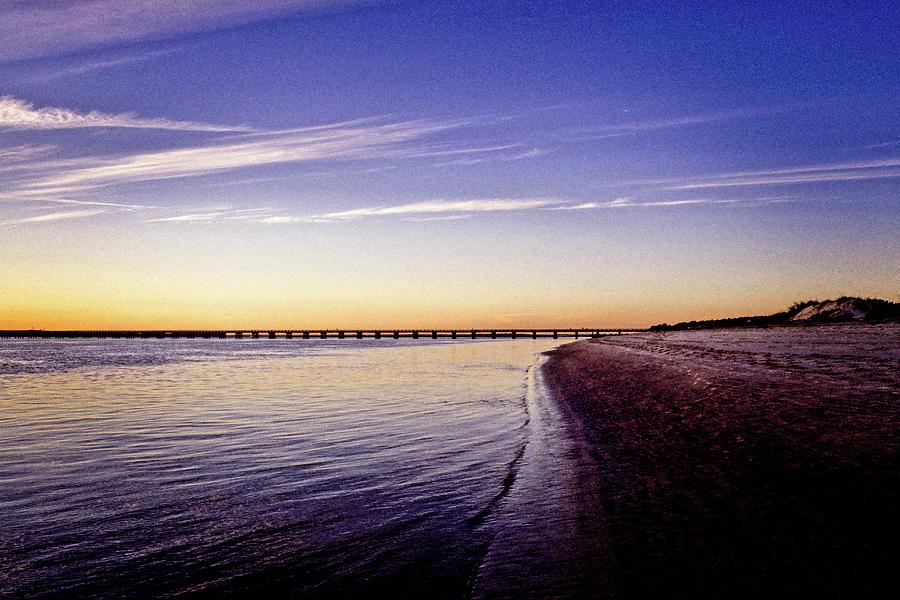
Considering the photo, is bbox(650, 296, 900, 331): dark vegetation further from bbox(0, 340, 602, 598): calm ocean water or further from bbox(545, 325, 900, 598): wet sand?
bbox(0, 340, 602, 598): calm ocean water

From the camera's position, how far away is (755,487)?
7.45 m

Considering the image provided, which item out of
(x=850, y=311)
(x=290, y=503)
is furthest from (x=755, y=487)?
(x=850, y=311)

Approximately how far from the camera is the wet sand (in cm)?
496

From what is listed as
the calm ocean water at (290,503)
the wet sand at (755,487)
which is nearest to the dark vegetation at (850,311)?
the wet sand at (755,487)

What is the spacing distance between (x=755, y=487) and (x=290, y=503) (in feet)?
18.9

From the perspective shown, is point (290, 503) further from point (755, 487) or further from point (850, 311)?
point (850, 311)

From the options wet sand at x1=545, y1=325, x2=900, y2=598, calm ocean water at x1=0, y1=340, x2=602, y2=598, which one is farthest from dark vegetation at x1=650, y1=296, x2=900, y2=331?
calm ocean water at x1=0, y1=340, x2=602, y2=598

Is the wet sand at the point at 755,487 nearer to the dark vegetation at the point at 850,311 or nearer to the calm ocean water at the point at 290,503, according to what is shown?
the calm ocean water at the point at 290,503

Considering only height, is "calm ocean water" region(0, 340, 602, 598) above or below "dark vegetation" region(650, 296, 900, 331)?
below

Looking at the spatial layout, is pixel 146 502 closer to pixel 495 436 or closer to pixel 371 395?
pixel 495 436

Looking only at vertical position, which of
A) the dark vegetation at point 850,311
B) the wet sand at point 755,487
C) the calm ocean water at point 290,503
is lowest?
the calm ocean water at point 290,503

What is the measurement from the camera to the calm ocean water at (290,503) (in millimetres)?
5426

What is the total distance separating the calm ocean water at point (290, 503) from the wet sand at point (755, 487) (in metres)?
0.65

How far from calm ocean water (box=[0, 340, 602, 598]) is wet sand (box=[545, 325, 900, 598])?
2.14ft
